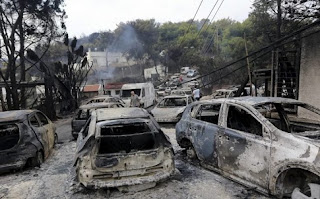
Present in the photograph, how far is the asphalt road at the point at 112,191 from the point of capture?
484 centimetres

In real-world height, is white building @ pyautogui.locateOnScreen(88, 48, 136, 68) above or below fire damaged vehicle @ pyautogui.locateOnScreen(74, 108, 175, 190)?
above

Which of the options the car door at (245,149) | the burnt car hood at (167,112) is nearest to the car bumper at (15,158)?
the car door at (245,149)

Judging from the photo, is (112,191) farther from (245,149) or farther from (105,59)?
(105,59)

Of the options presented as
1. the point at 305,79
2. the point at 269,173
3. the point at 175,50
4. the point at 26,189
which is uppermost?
the point at 175,50

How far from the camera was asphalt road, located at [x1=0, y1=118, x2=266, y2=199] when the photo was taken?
4.84m

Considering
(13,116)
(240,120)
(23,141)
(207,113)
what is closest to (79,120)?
(13,116)

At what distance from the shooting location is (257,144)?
173 inches

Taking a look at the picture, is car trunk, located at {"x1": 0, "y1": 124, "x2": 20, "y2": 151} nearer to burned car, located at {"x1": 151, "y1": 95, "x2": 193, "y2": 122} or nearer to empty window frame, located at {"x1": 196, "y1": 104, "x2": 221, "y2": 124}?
empty window frame, located at {"x1": 196, "y1": 104, "x2": 221, "y2": 124}

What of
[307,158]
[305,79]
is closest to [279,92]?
[305,79]

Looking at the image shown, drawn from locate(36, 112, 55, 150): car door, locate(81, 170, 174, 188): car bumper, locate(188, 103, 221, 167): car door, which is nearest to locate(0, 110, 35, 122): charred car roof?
locate(36, 112, 55, 150): car door

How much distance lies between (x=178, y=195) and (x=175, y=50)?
149 ft

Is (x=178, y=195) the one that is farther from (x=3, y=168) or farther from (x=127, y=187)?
(x=3, y=168)

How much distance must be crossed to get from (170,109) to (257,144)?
301 inches

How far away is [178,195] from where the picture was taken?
4.82m
